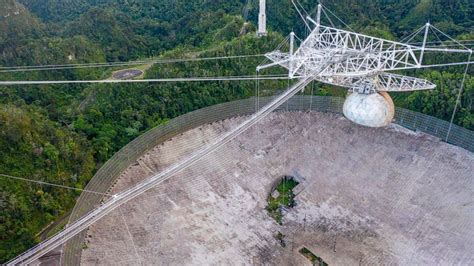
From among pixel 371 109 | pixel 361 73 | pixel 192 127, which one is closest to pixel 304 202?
pixel 371 109

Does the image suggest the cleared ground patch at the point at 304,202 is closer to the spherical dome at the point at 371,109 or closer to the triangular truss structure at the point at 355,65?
the spherical dome at the point at 371,109

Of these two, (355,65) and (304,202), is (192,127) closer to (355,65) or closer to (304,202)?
(304,202)

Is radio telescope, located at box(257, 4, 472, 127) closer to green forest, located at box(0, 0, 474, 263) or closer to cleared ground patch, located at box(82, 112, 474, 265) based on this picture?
cleared ground patch, located at box(82, 112, 474, 265)

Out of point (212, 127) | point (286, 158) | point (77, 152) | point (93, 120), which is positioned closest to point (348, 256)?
point (286, 158)

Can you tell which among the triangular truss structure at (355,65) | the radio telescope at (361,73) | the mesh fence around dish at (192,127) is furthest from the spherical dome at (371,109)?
the mesh fence around dish at (192,127)

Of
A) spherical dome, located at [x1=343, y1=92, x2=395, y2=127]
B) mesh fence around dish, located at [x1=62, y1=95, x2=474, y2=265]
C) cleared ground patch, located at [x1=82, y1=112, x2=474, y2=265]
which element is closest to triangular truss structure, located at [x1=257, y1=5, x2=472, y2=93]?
spherical dome, located at [x1=343, y1=92, x2=395, y2=127]
